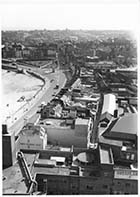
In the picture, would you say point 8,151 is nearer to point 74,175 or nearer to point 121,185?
point 74,175

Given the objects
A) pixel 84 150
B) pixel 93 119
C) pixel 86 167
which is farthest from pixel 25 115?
pixel 86 167

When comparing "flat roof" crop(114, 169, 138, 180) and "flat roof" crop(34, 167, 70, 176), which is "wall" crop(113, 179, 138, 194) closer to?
"flat roof" crop(114, 169, 138, 180)

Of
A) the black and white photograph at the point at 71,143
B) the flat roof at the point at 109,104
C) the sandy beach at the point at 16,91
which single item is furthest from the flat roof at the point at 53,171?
the flat roof at the point at 109,104

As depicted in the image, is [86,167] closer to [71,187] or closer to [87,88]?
[71,187]

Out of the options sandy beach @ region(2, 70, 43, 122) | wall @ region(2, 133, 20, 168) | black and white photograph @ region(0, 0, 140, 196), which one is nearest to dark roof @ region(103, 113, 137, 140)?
black and white photograph @ region(0, 0, 140, 196)

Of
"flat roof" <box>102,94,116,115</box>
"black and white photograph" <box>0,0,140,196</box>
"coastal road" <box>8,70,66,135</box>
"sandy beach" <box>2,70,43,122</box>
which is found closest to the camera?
"black and white photograph" <box>0,0,140,196</box>

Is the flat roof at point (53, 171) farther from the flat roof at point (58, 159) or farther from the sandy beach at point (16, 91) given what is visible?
the sandy beach at point (16, 91)

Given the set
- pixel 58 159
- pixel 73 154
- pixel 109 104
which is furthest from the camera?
pixel 109 104

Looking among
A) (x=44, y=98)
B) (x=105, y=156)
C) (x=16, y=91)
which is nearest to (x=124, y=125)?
(x=105, y=156)
